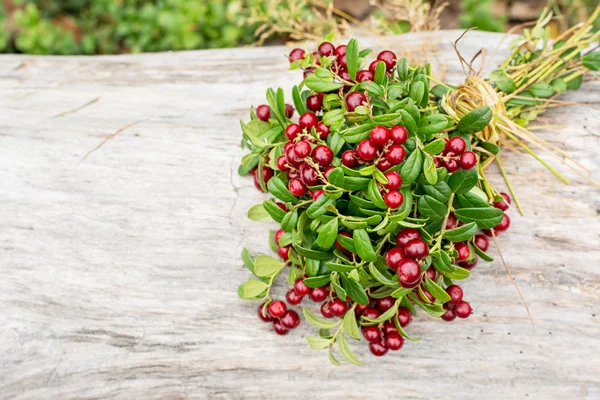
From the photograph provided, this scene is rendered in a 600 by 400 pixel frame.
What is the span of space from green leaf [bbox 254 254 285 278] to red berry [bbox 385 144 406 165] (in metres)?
0.60

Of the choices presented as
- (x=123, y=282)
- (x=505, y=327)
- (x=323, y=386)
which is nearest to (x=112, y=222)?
(x=123, y=282)

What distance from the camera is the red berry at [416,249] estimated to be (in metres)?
1.52

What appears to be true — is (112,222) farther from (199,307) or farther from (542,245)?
(542,245)

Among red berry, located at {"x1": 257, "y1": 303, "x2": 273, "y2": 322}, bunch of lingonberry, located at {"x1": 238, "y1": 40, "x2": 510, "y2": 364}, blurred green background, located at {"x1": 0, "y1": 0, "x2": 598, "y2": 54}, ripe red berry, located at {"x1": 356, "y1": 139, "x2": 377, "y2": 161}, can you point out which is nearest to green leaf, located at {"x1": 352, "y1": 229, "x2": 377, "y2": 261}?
bunch of lingonberry, located at {"x1": 238, "y1": 40, "x2": 510, "y2": 364}

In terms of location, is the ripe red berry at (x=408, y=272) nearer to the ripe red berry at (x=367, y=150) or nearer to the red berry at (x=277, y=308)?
the ripe red berry at (x=367, y=150)

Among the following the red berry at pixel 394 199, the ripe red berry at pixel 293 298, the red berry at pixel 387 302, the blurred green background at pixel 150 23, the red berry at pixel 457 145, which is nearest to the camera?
the red berry at pixel 394 199

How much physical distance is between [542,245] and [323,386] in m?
0.97

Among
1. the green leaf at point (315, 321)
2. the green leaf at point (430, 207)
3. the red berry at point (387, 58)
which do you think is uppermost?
the red berry at point (387, 58)

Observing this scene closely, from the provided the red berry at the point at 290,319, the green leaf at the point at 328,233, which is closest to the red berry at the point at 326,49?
the green leaf at the point at 328,233

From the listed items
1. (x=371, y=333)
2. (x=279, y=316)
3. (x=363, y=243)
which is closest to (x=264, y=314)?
(x=279, y=316)

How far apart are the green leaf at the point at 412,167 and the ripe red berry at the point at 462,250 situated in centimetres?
37

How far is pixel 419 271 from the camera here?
150 centimetres

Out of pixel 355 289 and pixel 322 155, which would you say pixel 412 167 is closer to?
pixel 322 155

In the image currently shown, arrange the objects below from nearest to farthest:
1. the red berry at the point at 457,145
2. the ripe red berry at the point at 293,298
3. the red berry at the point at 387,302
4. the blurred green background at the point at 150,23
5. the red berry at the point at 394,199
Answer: the red berry at the point at 394,199 < the red berry at the point at 457,145 < the red berry at the point at 387,302 < the ripe red berry at the point at 293,298 < the blurred green background at the point at 150,23
